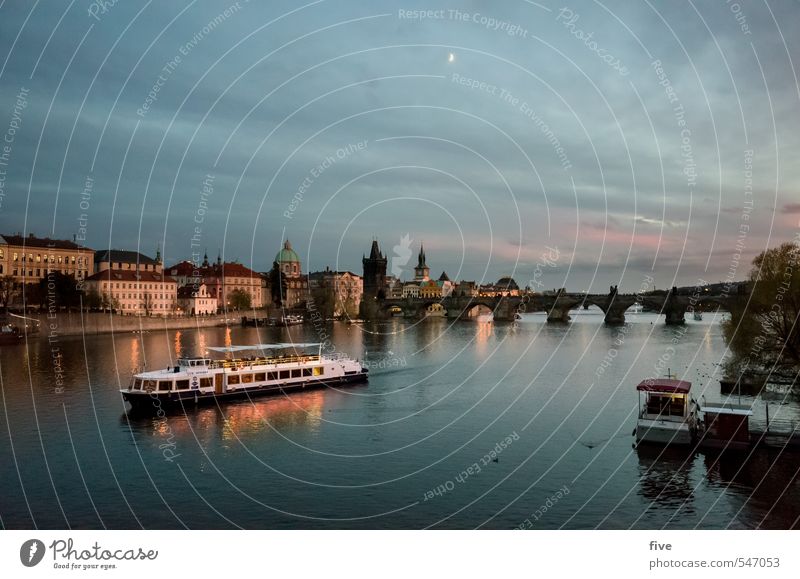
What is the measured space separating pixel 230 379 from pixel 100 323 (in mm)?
33606

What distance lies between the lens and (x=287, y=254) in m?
111

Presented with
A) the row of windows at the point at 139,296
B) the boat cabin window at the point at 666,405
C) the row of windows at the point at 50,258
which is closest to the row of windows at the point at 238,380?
the boat cabin window at the point at 666,405

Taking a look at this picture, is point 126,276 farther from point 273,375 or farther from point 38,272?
point 273,375

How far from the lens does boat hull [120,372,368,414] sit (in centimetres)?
2267

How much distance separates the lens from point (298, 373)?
94.1ft

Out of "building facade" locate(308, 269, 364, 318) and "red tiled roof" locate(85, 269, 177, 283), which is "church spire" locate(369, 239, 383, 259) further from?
"red tiled roof" locate(85, 269, 177, 283)

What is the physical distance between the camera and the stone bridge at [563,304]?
68688 mm

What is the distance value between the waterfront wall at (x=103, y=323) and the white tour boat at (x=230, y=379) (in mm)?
26886

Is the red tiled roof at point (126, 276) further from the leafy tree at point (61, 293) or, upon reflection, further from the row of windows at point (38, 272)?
the leafy tree at point (61, 293)

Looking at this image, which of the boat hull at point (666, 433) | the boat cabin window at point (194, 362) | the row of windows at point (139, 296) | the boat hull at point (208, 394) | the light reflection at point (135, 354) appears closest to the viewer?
the boat hull at point (666, 433)

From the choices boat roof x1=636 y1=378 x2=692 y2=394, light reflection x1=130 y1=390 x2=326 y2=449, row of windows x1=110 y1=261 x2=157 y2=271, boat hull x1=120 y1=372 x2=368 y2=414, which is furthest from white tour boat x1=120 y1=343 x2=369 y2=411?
row of windows x1=110 y1=261 x2=157 y2=271

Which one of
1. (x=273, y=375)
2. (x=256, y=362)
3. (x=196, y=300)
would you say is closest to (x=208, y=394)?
(x=273, y=375)

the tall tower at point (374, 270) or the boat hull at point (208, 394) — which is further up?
the tall tower at point (374, 270)

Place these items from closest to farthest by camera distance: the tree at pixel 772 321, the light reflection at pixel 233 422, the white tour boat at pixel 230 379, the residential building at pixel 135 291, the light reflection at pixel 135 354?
the light reflection at pixel 233 422 → the tree at pixel 772 321 → the white tour boat at pixel 230 379 → the light reflection at pixel 135 354 → the residential building at pixel 135 291
